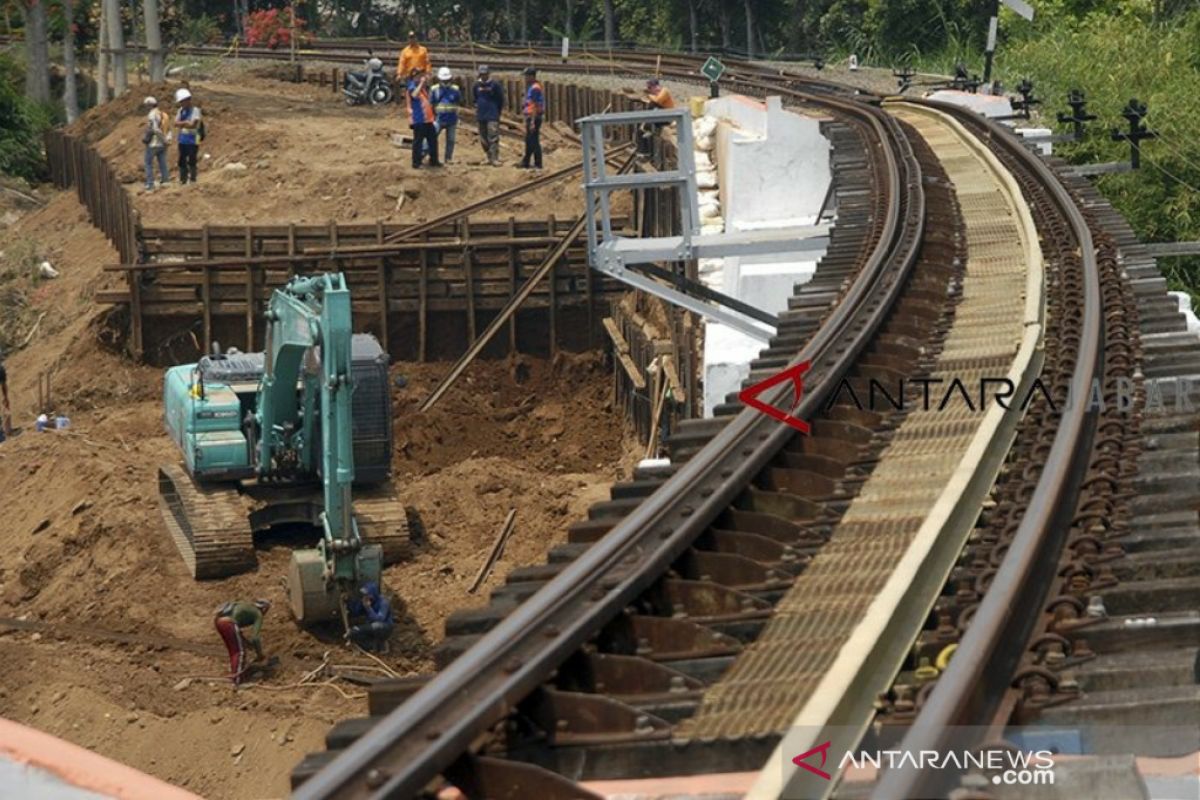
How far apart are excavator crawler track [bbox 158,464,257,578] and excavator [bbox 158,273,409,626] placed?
0.01 meters

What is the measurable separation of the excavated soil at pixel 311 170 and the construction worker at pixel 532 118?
0.54 m

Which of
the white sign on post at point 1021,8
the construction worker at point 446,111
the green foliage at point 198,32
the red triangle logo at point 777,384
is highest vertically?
the white sign on post at point 1021,8

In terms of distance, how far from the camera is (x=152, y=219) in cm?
3500

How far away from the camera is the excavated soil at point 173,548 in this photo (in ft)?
54.8

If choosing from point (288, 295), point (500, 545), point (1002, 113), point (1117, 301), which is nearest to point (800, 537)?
point (1117, 301)

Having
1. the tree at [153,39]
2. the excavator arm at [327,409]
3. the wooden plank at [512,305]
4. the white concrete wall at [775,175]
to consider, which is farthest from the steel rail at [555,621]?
the tree at [153,39]

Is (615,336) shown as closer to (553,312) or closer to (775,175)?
(553,312)

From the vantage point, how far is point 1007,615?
7.29 m

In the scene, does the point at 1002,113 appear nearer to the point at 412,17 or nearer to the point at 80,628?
the point at 80,628

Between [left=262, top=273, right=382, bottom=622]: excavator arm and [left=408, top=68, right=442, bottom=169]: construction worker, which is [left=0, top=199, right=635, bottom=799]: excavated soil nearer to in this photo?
[left=262, top=273, right=382, bottom=622]: excavator arm

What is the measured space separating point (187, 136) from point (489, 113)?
16.8 ft

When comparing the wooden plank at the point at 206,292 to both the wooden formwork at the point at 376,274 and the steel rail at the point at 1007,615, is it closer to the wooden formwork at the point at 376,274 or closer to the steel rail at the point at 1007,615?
the wooden formwork at the point at 376,274

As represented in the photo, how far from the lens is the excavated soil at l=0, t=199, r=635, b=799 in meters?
16.7

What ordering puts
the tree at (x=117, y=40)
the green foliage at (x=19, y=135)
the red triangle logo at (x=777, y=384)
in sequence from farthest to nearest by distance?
1. the green foliage at (x=19, y=135)
2. the tree at (x=117, y=40)
3. the red triangle logo at (x=777, y=384)
